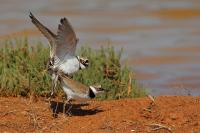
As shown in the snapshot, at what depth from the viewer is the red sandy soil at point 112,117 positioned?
37.1ft

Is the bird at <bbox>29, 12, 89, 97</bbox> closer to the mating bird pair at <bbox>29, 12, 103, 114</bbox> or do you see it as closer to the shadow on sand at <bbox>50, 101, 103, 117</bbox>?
the mating bird pair at <bbox>29, 12, 103, 114</bbox>

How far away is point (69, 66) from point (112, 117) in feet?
3.79

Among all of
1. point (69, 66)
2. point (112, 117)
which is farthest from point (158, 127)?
point (69, 66)

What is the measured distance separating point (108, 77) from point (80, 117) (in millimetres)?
3505

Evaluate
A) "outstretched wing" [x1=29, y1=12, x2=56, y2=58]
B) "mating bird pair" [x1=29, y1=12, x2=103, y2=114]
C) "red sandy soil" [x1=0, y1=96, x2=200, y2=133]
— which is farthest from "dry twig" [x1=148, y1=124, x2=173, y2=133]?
"outstretched wing" [x1=29, y1=12, x2=56, y2=58]

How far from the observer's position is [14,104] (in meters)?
13.0

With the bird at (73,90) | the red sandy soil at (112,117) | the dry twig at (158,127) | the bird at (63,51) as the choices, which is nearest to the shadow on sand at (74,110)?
the red sandy soil at (112,117)

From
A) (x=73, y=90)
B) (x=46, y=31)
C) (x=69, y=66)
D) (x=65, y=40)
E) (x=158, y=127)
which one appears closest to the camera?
(x=158, y=127)

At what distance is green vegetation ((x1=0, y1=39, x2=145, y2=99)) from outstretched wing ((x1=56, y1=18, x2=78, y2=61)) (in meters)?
2.59

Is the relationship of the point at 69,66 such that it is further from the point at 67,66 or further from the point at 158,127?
the point at 158,127

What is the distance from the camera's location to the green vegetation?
14.7 metres

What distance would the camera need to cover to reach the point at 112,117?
11.8 meters

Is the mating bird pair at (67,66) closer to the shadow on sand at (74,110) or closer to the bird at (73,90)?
the bird at (73,90)

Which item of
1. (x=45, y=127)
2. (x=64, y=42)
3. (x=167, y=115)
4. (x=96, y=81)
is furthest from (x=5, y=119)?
(x=96, y=81)
